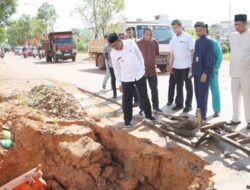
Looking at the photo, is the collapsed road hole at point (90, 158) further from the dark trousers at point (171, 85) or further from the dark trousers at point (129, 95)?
the dark trousers at point (171, 85)

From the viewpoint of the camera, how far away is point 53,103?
29.6ft

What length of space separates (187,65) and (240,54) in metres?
1.64

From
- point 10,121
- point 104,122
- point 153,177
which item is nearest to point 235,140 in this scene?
point 153,177

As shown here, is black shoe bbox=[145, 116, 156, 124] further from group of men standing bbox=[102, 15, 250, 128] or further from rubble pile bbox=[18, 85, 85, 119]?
rubble pile bbox=[18, 85, 85, 119]

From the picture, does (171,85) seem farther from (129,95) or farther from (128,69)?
(128,69)

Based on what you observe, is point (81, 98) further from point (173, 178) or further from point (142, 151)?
point (173, 178)

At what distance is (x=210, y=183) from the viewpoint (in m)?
4.80

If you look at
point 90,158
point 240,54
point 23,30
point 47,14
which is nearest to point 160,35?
point 240,54

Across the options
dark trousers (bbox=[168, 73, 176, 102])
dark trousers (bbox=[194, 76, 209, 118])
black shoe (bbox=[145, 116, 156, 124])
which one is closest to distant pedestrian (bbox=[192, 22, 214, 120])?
dark trousers (bbox=[194, 76, 209, 118])

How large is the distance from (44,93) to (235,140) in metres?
5.48

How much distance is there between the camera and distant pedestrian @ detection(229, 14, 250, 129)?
666 cm

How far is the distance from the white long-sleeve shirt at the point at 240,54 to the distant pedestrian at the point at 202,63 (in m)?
0.51

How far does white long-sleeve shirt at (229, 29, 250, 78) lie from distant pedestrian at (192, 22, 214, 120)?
508 mm

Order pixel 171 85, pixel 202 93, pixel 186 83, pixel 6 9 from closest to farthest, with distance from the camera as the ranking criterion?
pixel 202 93, pixel 186 83, pixel 171 85, pixel 6 9
